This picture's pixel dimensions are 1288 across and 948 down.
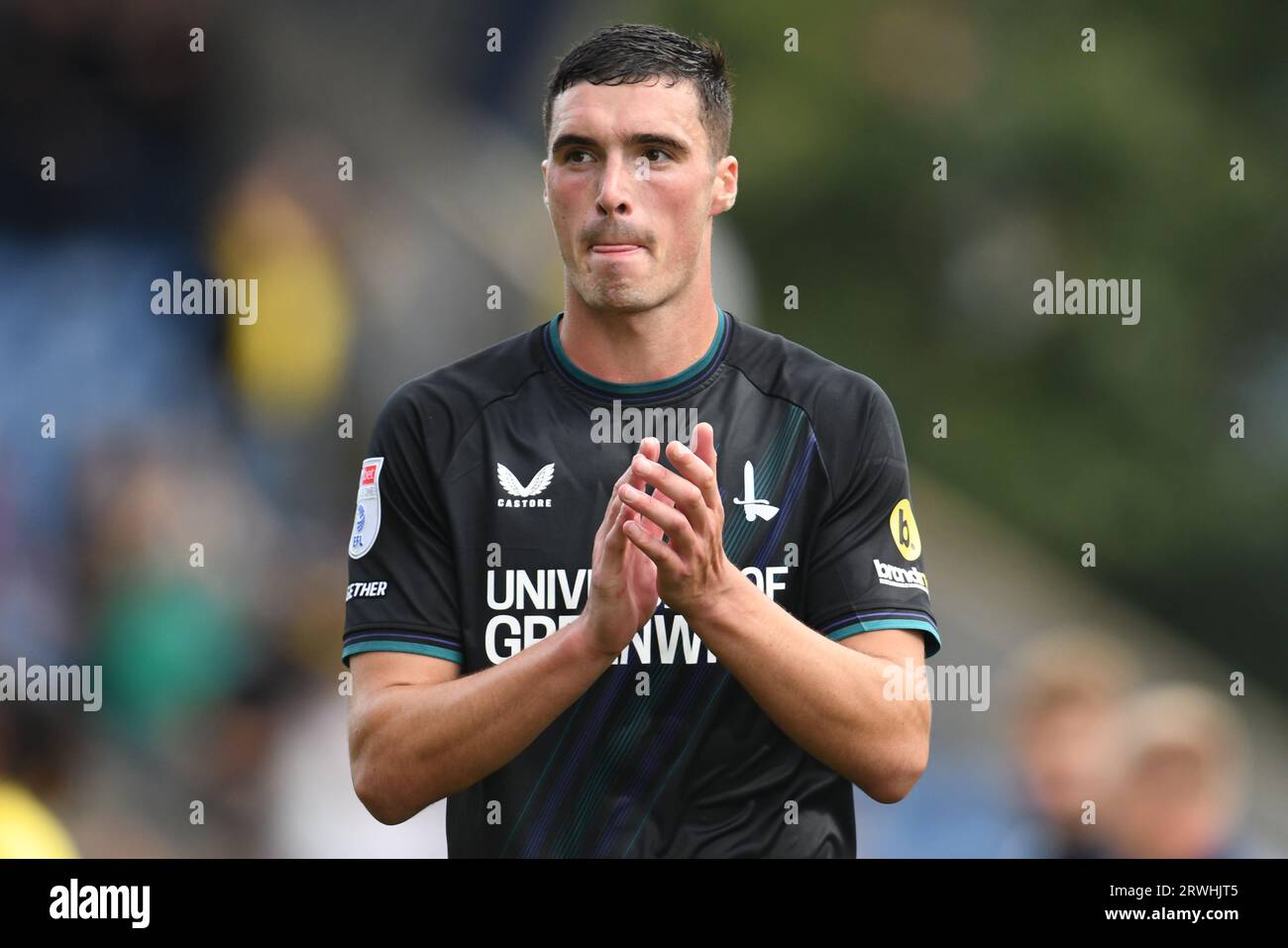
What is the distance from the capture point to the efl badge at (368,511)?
4836 millimetres

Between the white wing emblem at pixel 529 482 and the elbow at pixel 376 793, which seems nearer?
the elbow at pixel 376 793

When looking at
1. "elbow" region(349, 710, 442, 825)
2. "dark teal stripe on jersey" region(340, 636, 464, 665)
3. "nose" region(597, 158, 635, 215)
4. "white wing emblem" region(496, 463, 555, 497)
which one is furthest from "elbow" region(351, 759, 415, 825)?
"nose" region(597, 158, 635, 215)

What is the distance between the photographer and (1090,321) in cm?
1154

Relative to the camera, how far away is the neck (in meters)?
4.81

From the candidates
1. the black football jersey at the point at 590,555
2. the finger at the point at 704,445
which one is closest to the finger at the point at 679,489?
the finger at the point at 704,445

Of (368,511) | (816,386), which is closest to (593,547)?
(368,511)

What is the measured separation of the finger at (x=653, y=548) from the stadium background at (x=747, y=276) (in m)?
6.42

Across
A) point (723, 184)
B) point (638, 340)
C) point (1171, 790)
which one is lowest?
point (1171, 790)

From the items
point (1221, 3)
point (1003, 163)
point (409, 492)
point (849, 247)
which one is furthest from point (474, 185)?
point (409, 492)

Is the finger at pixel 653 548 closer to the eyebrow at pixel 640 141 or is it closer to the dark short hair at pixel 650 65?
the eyebrow at pixel 640 141

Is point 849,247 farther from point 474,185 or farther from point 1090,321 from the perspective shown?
point 474,185

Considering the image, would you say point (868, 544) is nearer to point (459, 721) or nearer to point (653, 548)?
point (653, 548)

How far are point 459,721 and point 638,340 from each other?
115 centimetres

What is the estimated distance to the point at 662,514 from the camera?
13.4ft
